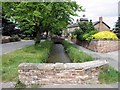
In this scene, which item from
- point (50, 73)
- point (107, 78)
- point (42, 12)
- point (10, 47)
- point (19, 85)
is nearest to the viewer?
point (19, 85)

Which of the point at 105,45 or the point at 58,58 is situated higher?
the point at 105,45

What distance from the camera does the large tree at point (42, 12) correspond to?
1938 cm

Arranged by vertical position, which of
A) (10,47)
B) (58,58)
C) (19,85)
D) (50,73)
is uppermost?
(50,73)

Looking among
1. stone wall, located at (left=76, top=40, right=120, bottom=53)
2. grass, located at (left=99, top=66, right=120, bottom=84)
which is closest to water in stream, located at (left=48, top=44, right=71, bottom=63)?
stone wall, located at (left=76, top=40, right=120, bottom=53)

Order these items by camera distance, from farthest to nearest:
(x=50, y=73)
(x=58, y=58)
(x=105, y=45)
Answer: (x=105, y=45) < (x=58, y=58) < (x=50, y=73)

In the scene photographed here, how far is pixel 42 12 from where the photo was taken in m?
19.8

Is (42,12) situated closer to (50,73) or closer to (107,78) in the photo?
(107,78)

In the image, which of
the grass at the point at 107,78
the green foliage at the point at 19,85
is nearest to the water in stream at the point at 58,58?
the grass at the point at 107,78

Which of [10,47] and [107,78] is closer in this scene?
[107,78]

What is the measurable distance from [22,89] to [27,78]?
0.46 m

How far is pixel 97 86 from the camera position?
7.40 m

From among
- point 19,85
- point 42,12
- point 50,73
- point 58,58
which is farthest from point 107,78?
point 42,12

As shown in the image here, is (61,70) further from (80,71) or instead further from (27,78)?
(27,78)

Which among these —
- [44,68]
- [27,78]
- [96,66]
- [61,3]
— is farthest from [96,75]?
[61,3]
